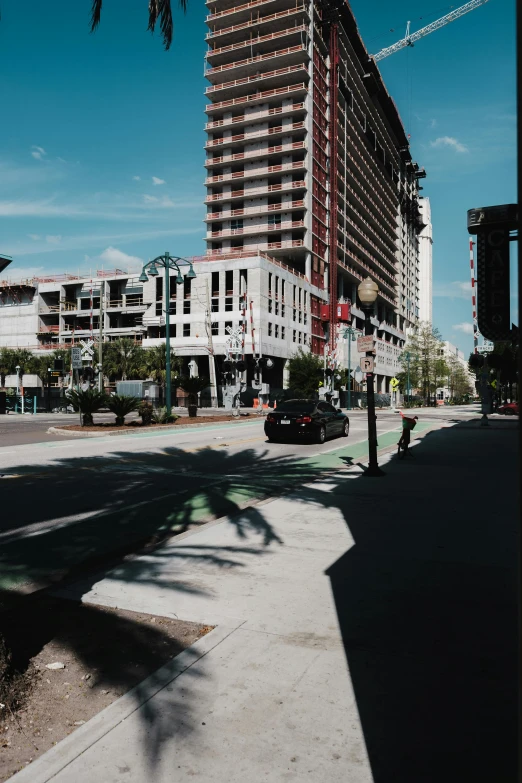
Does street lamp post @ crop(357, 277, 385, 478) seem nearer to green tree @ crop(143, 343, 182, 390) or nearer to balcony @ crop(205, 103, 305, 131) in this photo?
green tree @ crop(143, 343, 182, 390)

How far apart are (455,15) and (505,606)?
167819 millimetres

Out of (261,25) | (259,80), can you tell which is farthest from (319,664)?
(261,25)

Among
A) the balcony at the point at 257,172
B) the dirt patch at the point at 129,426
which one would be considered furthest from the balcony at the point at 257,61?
the dirt patch at the point at 129,426


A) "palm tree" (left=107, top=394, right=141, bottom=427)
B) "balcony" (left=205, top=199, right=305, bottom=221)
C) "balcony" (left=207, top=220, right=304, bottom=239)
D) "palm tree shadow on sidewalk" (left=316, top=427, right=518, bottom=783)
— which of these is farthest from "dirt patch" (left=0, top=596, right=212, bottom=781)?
"balcony" (left=205, top=199, right=305, bottom=221)

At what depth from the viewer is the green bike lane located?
19.7ft

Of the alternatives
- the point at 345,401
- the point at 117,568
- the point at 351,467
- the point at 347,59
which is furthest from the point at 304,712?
the point at 347,59

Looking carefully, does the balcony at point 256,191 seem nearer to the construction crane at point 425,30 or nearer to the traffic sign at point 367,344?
the traffic sign at point 367,344

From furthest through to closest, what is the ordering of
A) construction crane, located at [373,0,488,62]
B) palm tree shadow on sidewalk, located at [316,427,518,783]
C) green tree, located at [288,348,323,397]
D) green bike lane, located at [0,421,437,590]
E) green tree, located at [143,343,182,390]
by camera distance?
construction crane, located at [373,0,488,62]
green tree, located at [143,343,182,390]
green tree, located at [288,348,323,397]
green bike lane, located at [0,421,437,590]
palm tree shadow on sidewalk, located at [316,427,518,783]

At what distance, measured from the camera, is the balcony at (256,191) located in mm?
73812

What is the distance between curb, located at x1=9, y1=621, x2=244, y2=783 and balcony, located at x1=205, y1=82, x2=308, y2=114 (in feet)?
262

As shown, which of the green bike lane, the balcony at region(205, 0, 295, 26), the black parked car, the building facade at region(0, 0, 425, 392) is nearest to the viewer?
the green bike lane

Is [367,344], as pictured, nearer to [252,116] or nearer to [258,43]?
[252,116]

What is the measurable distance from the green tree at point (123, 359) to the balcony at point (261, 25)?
4405 cm

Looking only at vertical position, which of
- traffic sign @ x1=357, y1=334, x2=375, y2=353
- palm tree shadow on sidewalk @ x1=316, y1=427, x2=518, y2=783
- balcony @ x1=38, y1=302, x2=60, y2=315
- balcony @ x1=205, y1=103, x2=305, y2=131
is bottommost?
palm tree shadow on sidewalk @ x1=316, y1=427, x2=518, y2=783
